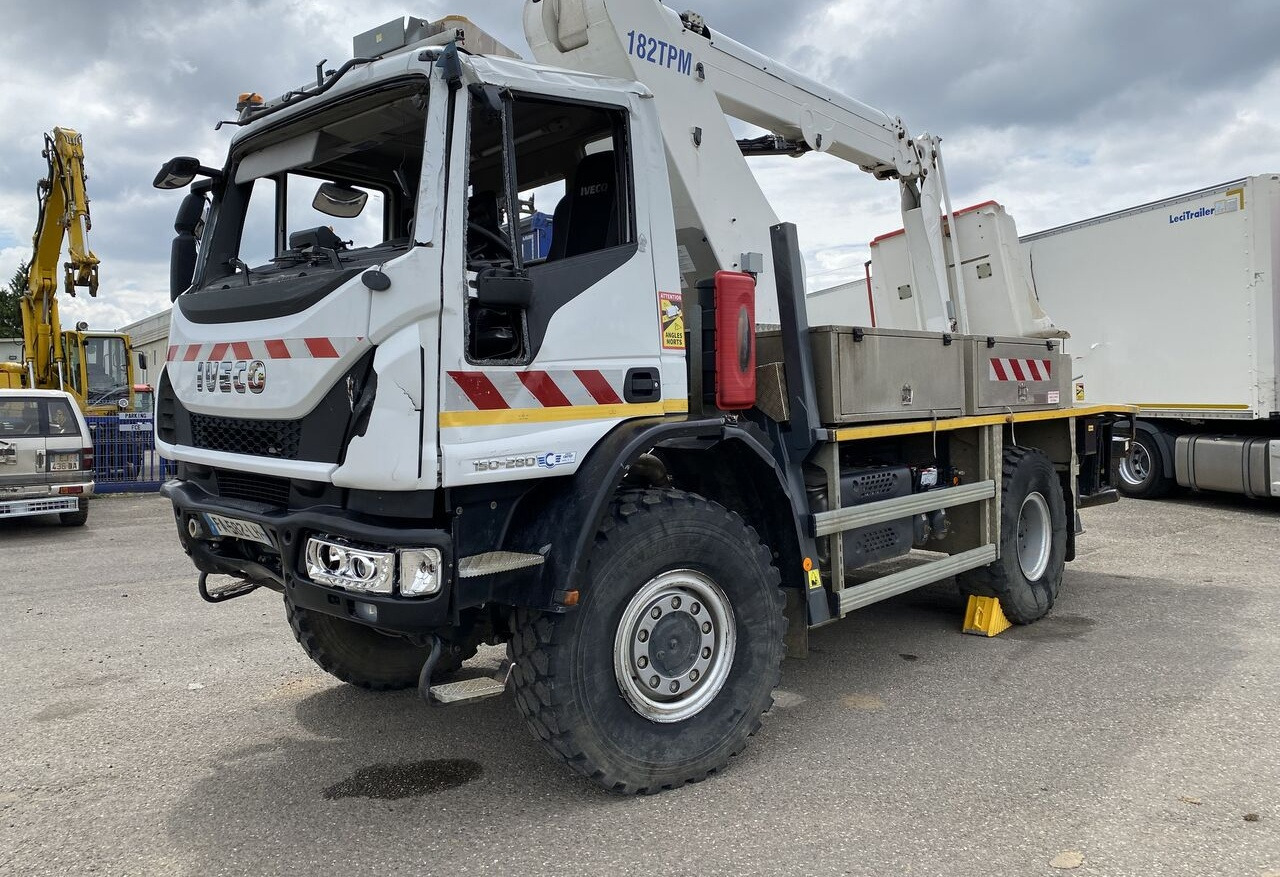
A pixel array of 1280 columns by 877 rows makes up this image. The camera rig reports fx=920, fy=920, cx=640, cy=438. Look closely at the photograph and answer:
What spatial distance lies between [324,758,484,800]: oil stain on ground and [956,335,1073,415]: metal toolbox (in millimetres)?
3639

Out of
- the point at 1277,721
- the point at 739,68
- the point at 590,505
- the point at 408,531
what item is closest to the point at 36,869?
the point at 408,531

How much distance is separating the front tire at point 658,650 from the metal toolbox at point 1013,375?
2.34 metres

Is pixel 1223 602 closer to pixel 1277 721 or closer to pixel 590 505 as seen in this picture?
pixel 1277 721

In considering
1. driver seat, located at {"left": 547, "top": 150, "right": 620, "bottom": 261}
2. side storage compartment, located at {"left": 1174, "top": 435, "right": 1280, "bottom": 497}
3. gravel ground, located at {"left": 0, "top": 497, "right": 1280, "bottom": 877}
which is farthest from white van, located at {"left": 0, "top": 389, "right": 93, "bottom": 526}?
side storage compartment, located at {"left": 1174, "top": 435, "right": 1280, "bottom": 497}

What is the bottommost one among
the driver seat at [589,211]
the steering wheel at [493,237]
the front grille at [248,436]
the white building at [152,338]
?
the front grille at [248,436]

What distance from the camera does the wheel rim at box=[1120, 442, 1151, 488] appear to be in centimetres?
1214

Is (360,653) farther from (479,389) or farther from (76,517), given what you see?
(76,517)

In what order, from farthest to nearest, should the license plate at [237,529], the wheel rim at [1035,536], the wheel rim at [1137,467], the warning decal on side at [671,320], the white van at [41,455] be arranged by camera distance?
the wheel rim at [1137,467] < the white van at [41,455] < the wheel rim at [1035,536] < the warning decal on side at [671,320] < the license plate at [237,529]

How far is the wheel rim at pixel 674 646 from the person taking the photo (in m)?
3.62

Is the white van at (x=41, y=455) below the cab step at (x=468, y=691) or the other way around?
the other way around

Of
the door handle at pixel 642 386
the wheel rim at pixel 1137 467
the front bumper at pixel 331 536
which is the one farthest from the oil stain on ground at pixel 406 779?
the wheel rim at pixel 1137 467

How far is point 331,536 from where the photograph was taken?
330 centimetres

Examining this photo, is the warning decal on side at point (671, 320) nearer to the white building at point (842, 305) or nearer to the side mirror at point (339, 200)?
the side mirror at point (339, 200)

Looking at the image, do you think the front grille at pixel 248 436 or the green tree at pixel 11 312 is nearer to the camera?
the front grille at pixel 248 436
